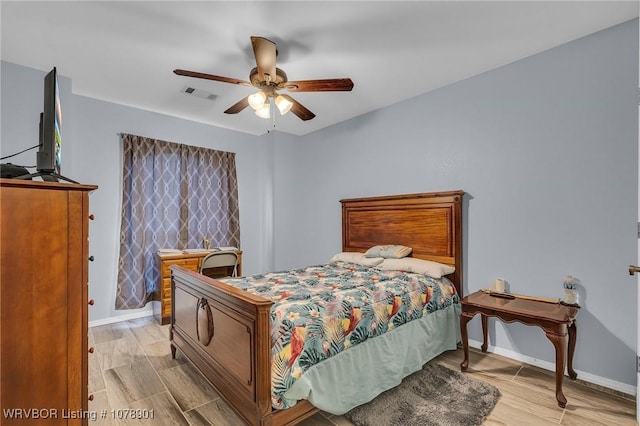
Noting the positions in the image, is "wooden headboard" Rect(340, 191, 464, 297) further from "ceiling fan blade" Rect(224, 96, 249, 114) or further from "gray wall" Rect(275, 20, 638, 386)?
"ceiling fan blade" Rect(224, 96, 249, 114)

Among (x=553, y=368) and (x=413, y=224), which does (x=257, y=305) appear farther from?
(x=553, y=368)

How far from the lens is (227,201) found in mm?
4664

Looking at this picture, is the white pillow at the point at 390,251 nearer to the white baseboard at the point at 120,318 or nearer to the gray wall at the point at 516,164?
the gray wall at the point at 516,164

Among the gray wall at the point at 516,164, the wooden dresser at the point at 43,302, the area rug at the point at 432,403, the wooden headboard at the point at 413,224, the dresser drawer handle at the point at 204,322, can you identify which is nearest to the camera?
the wooden dresser at the point at 43,302

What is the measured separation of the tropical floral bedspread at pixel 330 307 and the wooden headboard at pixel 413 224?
0.36m

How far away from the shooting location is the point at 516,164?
2738 mm

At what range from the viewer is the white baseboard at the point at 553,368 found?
85.5 inches

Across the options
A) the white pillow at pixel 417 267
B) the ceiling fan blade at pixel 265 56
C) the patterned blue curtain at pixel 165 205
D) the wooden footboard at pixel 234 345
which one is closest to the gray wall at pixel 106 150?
the patterned blue curtain at pixel 165 205

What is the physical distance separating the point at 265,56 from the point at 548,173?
2506 millimetres

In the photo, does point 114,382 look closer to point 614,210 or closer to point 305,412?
point 305,412

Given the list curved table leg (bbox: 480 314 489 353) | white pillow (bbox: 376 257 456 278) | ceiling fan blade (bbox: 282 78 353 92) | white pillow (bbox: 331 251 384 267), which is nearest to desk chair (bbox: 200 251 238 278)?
white pillow (bbox: 331 251 384 267)

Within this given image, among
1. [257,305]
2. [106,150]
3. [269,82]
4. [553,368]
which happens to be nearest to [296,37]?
[269,82]

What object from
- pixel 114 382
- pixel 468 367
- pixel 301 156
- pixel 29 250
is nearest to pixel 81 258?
pixel 29 250

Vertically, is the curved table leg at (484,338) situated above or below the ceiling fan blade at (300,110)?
below
